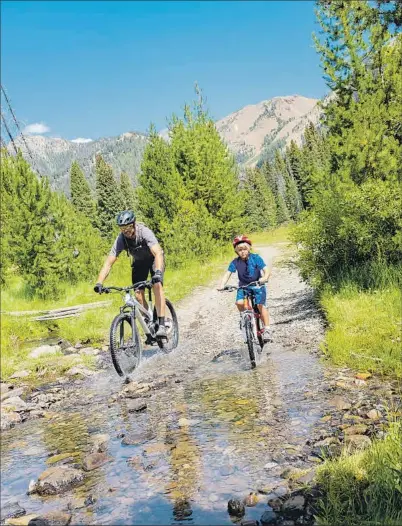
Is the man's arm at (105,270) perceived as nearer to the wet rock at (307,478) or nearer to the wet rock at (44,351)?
the wet rock at (44,351)

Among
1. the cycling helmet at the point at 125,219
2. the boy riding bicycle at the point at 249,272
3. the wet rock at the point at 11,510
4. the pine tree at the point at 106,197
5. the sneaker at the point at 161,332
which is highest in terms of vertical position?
the pine tree at the point at 106,197

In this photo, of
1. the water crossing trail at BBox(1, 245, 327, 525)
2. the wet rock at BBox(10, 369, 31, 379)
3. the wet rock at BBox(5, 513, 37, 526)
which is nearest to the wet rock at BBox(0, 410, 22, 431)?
the water crossing trail at BBox(1, 245, 327, 525)

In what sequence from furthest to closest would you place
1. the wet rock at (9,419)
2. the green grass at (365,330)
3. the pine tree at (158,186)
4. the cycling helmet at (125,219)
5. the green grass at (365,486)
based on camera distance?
1. the pine tree at (158,186)
2. the cycling helmet at (125,219)
3. the green grass at (365,330)
4. the wet rock at (9,419)
5. the green grass at (365,486)

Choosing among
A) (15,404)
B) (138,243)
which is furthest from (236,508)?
(138,243)

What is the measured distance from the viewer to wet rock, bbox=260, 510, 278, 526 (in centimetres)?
344

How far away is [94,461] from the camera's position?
483 centimetres

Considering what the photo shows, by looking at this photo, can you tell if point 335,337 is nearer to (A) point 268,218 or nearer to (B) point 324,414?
(B) point 324,414

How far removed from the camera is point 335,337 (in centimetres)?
807

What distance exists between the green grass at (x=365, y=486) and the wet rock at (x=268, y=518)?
1.10 ft

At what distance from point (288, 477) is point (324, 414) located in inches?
59.6

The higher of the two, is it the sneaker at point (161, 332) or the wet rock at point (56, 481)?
the sneaker at point (161, 332)

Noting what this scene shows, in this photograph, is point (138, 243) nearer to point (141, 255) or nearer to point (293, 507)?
point (141, 255)

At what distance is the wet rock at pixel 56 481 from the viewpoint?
4.35 m

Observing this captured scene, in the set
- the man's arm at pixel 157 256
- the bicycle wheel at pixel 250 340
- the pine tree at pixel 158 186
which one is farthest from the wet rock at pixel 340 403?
the pine tree at pixel 158 186
